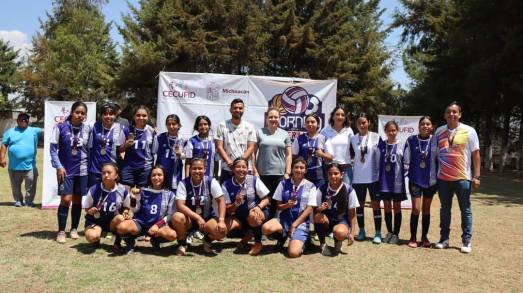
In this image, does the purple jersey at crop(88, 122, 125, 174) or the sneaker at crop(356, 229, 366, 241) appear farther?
the sneaker at crop(356, 229, 366, 241)

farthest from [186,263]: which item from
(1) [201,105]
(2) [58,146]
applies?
(1) [201,105]

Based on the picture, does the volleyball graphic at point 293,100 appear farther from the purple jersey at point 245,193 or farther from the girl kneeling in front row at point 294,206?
the purple jersey at point 245,193

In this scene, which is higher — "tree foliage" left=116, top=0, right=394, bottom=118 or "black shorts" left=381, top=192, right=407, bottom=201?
"tree foliage" left=116, top=0, right=394, bottom=118

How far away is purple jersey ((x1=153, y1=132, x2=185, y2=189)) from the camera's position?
19.7ft

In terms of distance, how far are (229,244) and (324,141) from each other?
1.84m

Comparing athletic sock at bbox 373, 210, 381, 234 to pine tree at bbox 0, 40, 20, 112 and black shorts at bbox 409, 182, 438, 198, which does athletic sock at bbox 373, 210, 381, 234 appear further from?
pine tree at bbox 0, 40, 20, 112

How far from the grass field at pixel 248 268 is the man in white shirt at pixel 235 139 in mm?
1171

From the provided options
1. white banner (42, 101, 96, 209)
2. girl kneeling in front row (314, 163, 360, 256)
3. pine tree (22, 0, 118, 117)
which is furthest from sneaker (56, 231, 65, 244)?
pine tree (22, 0, 118, 117)

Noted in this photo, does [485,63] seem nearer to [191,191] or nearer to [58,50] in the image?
[191,191]

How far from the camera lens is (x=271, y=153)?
6000 millimetres

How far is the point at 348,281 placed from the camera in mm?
4582

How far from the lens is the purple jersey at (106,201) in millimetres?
5461

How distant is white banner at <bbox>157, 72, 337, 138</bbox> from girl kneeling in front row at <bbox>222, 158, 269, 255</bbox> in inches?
91.2

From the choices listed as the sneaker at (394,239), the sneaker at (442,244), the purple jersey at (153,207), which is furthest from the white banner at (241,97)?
the sneaker at (442,244)
